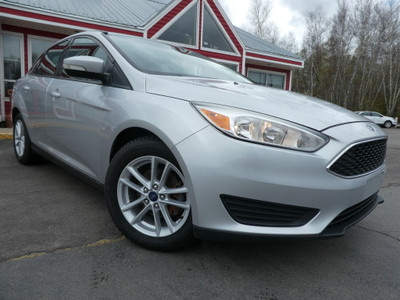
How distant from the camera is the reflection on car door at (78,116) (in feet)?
7.75

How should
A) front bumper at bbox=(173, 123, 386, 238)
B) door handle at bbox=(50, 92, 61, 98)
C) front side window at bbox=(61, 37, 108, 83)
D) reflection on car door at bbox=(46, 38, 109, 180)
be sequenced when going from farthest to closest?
door handle at bbox=(50, 92, 61, 98) → front side window at bbox=(61, 37, 108, 83) → reflection on car door at bbox=(46, 38, 109, 180) → front bumper at bbox=(173, 123, 386, 238)

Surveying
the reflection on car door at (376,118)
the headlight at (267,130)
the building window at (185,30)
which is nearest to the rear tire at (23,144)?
the headlight at (267,130)

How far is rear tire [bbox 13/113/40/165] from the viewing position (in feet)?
12.5

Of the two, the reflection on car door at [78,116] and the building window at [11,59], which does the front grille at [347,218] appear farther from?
the building window at [11,59]

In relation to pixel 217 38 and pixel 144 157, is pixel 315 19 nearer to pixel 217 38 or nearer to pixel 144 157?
pixel 217 38

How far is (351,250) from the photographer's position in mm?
2186

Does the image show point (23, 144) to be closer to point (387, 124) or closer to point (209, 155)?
point (209, 155)

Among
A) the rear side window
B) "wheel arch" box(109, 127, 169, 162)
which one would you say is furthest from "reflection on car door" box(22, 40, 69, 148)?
"wheel arch" box(109, 127, 169, 162)

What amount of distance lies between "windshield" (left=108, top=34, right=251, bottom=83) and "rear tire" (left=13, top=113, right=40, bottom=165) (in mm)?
1879

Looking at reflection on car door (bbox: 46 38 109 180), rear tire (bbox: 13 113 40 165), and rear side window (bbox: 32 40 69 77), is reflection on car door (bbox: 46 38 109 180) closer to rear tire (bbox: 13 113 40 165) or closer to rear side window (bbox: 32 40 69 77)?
rear side window (bbox: 32 40 69 77)

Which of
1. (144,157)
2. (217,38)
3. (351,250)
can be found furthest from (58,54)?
(217,38)

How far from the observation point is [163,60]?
262cm

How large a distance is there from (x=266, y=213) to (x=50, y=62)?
2.97 m

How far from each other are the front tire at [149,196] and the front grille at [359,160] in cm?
83
